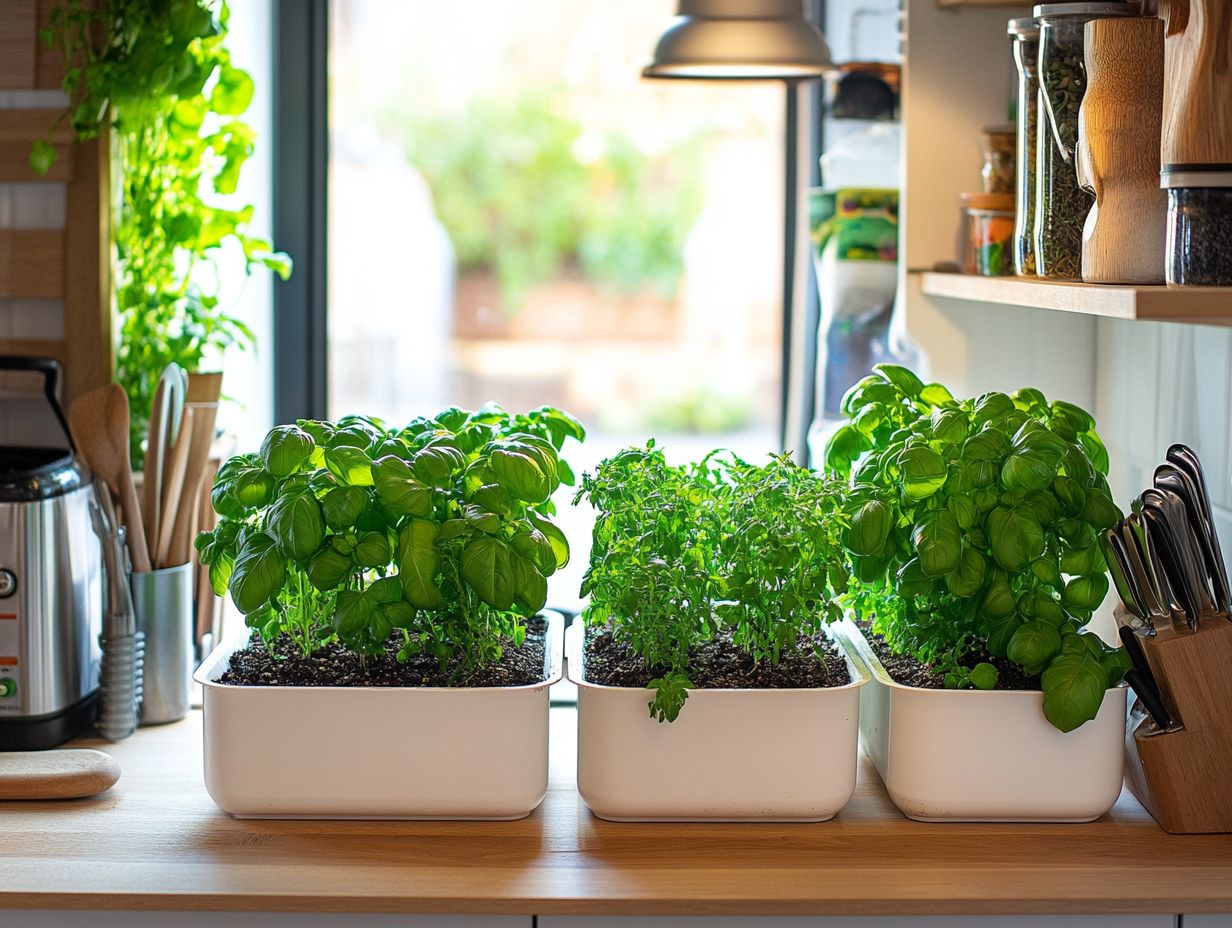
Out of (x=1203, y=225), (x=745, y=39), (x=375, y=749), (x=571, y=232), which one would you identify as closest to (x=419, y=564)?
(x=375, y=749)

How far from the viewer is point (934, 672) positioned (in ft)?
3.58

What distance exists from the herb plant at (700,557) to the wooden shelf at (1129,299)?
23 cm

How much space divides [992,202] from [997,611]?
463 mm

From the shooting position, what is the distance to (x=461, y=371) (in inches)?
231

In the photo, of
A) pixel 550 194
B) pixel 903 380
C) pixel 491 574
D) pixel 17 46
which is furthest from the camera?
pixel 550 194

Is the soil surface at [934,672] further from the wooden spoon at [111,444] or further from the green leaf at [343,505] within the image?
the wooden spoon at [111,444]

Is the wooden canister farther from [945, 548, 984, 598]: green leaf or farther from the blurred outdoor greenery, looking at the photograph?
the blurred outdoor greenery

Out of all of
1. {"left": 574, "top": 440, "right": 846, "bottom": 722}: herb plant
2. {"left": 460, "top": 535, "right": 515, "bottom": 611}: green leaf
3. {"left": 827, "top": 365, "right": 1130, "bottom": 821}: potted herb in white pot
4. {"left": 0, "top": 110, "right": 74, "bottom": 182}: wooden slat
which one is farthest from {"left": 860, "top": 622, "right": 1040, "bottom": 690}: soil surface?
{"left": 0, "top": 110, "right": 74, "bottom": 182}: wooden slat

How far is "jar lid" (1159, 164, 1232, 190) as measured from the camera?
35.7 inches

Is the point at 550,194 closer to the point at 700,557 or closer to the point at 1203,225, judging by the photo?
the point at 700,557

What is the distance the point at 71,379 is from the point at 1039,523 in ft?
3.32

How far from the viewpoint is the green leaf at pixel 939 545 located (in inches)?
40.3

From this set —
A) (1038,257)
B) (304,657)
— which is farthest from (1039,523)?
(304,657)

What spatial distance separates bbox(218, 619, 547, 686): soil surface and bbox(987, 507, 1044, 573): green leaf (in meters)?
0.38
